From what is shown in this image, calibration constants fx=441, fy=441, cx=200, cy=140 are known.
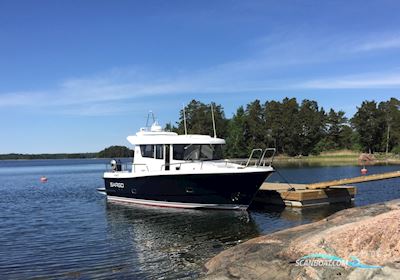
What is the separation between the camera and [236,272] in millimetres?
8383

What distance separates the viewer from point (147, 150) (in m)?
22.7

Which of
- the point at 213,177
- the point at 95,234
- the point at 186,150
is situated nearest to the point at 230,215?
the point at 213,177

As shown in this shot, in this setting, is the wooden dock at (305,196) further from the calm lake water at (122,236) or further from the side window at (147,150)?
the side window at (147,150)

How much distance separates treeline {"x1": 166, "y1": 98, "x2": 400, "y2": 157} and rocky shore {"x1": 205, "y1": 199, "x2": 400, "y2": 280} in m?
87.9

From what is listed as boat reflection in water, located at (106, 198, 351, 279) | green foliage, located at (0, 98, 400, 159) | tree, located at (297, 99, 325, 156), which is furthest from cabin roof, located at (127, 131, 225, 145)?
tree, located at (297, 99, 325, 156)

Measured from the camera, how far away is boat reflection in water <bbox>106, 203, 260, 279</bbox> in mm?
11422

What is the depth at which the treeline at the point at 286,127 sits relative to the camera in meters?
98.8

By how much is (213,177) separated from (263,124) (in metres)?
90.1

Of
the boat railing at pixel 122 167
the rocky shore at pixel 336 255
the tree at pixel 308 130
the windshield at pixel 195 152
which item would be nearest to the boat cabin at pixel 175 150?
A: the windshield at pixel 195 152

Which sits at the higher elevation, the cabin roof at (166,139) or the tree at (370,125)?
the tree at (370,125)

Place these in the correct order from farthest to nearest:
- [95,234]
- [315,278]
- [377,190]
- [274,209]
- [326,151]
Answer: [326,151] → [377,190] → [274,209] → [95,234] → [315,278]

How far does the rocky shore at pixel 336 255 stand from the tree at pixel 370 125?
301ft

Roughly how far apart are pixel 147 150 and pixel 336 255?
52.4 ft

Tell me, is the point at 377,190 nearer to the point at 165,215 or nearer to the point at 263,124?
the point at 165,215
